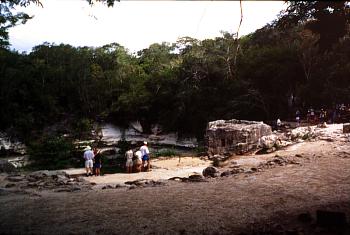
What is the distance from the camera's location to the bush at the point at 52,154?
79.5 ft

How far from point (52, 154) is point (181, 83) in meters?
13.6

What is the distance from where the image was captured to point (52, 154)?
2491 cm

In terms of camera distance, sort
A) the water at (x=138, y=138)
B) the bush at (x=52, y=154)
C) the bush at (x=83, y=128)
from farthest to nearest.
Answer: the bush at (x=83, y=128) < the water at (x=138, y=138) < the bush at (x=52, y=154)

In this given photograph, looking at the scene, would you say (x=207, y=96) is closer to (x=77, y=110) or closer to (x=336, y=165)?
(x=77, y=110)

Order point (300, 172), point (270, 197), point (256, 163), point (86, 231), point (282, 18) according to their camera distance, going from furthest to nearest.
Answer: point (256, 163) < point (300, 172) < point (270, 197) < point (282, 18) < point (86, 231)

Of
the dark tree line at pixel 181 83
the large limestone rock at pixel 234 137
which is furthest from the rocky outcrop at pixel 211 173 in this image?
the dark tree line at pixel 181 83

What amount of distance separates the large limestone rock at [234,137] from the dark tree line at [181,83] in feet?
29.1

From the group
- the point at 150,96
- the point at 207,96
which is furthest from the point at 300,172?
the point at 150,96

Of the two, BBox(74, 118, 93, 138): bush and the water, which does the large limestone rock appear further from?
BBox(74, 118, 93, 138): bush

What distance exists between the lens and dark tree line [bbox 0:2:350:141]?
1140 inches

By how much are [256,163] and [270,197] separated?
4895 millimetres

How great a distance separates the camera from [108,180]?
13281 mm

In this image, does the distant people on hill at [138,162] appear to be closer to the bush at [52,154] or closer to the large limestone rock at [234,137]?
the large limestone rock at [234,137]

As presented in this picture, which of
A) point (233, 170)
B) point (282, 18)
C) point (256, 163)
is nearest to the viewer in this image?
point (282, 18)
